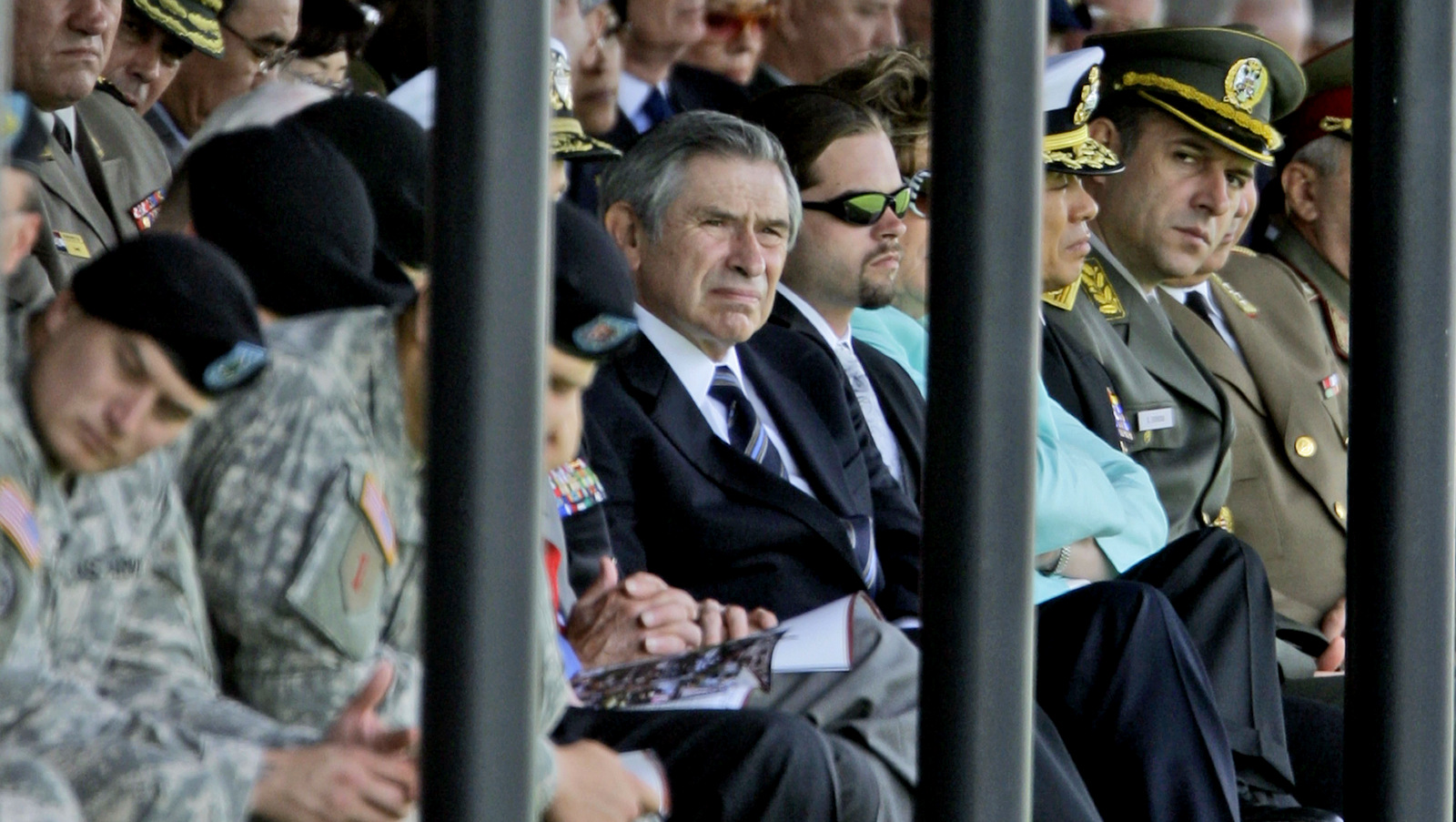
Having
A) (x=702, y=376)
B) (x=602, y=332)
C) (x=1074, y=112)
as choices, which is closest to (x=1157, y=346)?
(x=1074, y=112)

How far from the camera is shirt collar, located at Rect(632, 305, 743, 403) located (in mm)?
3246

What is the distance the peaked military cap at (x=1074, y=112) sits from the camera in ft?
13.7

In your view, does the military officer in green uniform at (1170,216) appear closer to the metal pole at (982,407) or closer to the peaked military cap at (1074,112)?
the peaked military cap at (1074,112)

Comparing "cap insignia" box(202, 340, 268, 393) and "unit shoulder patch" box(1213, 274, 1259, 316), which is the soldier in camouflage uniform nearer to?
"cap insignia" box(202, 340, 268, 393)

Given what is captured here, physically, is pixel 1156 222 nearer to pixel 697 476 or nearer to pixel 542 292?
pixel 697 476

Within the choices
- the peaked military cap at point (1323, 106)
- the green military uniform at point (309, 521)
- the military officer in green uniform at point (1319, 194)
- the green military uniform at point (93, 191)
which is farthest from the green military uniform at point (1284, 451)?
the green military uniform at point (309, 521)

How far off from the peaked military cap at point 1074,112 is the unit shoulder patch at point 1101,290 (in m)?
0.21

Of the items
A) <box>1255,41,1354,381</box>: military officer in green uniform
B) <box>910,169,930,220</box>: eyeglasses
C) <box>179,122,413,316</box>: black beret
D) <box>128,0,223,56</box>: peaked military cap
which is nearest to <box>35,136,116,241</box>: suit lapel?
<box>128,0,223,56</box>: peaked military cap

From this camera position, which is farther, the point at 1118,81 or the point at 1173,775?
the point at 1118,81

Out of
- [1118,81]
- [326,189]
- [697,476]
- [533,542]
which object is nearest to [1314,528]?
[1118,81]

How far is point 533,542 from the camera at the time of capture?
129 centimetres

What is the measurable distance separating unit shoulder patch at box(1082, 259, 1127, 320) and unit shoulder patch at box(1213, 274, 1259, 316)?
0.48 m

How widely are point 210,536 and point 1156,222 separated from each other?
2.82 meters

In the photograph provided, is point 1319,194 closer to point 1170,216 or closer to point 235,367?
point 1170,216
